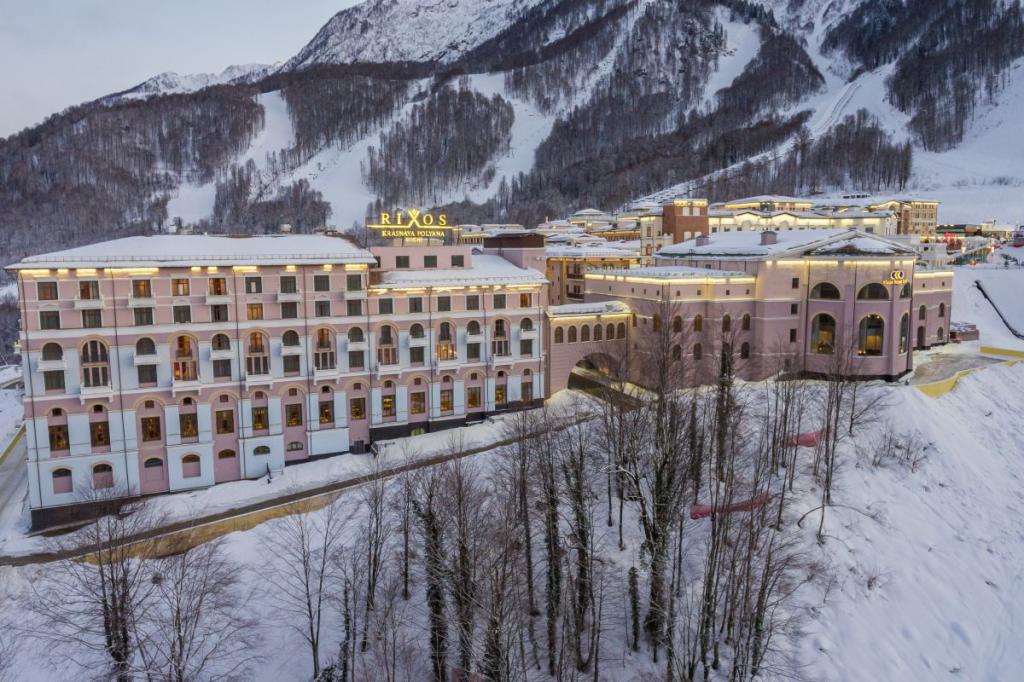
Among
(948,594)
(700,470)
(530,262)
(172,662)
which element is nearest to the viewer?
(172,662)

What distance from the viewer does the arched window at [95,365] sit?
48.2 m

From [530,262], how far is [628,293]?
10616 mm

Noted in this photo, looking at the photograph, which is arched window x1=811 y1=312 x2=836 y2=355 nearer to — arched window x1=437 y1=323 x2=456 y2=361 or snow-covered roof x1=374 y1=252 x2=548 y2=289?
snow-covered roof x1=374 y1=252 x2=548 y2=289

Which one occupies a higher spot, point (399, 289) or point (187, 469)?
point (399, 289)

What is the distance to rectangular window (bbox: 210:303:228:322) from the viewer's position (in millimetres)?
51250

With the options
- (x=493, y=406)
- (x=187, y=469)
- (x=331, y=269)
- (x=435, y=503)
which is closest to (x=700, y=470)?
(x=435, y=503)

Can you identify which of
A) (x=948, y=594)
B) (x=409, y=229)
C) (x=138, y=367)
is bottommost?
(x=948, y=594)

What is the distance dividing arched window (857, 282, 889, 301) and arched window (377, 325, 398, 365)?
42.9 metres

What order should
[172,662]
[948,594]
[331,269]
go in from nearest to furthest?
1. [172,662]
2. [948,594]
3. [331,269]

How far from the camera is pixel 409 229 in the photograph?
62031 mm

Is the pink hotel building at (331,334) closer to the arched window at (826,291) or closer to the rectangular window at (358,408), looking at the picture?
the rectangular window at (358,408)

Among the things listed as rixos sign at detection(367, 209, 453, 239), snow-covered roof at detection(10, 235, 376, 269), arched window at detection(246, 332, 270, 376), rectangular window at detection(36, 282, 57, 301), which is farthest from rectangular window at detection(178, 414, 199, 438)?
rixos sign at detection(367, 209, 453, 239)

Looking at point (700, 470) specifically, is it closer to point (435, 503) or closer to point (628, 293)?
point (435, 503)

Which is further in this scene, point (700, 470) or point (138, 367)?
point (138, 367)
